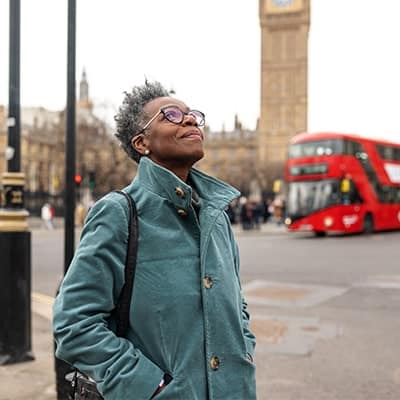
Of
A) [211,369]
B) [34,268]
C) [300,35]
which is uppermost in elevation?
[300,35]

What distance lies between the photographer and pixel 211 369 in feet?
5.63

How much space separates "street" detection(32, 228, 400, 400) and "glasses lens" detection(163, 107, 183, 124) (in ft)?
9.53

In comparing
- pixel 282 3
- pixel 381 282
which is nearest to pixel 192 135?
pixel 381 282

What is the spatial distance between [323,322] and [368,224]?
620 inches

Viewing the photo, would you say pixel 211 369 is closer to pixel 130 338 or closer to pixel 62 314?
pixel 130 338

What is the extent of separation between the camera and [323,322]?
669cm

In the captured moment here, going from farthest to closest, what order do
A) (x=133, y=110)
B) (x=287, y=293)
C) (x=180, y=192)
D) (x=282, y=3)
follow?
(x=282, y=3) < (x=287, y=293) < (x=133, y=110) < (x=180, y=192)

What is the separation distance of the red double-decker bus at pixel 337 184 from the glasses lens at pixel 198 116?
18.8 m

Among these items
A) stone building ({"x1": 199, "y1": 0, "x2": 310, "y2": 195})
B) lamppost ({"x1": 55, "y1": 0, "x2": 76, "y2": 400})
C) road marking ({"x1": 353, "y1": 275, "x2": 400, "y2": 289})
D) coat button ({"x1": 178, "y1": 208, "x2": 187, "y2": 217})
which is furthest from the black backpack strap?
stone building ({"x1": 199, "y1": 0, "x2": 310, "y2": 195})

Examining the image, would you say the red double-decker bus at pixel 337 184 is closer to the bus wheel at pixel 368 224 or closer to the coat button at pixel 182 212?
the bus wheel at pixel 368 224

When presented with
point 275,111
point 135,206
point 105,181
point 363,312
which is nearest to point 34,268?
point 363,312

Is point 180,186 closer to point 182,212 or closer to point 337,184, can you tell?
point 182,212

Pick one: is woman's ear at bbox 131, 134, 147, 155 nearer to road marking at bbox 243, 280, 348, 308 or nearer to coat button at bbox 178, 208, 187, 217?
coat button at bbox 178, 208, 187, 217

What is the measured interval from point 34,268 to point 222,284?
1156 centimetres
